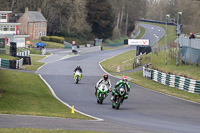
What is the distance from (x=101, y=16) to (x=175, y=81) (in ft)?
250

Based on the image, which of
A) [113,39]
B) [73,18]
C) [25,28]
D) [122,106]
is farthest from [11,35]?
[122,106]

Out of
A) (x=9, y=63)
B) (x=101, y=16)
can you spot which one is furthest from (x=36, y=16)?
(x=9, y=63)

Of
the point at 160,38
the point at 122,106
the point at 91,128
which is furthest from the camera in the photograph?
the point at 160,38

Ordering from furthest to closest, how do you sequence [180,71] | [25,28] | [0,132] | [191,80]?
[25,28], [180,71], [191,80], [0,132]

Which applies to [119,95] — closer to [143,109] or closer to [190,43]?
[143,109]

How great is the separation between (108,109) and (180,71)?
17.7 m

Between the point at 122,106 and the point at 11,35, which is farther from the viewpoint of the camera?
the point at 11,35

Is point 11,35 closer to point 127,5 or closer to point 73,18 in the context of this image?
point 73,18

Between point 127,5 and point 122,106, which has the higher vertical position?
point 127,5

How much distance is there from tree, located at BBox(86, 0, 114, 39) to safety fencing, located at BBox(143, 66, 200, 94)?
2719 inches

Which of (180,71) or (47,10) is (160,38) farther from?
(180,71)

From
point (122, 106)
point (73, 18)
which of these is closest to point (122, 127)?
point (122, 106)

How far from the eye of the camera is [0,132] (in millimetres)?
11539

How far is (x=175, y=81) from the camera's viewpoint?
33188 mm
